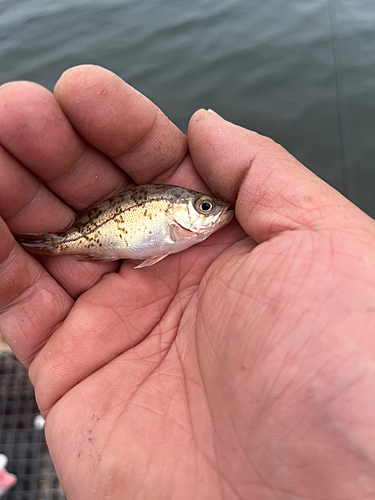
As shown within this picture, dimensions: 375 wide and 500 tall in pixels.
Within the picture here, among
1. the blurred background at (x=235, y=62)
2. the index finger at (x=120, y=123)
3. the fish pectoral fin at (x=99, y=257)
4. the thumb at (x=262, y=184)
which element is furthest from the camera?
the blurred background at (x=235, y=62)

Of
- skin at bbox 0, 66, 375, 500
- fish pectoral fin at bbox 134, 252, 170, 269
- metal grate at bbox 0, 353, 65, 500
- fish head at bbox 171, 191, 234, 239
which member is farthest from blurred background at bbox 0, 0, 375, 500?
fish head at bbox 171, 191, 234, 239

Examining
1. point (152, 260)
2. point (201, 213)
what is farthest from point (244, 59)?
point (152, 260)

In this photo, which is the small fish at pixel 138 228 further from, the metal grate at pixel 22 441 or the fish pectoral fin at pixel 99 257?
the metal grate at pixel 22 441

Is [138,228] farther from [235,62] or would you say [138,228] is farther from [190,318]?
[235,62]

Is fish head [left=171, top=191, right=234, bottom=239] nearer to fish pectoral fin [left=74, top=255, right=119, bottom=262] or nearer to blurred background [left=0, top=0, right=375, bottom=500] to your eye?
fish pectoral fin [left=74, top=255, right=119, bottom=262]

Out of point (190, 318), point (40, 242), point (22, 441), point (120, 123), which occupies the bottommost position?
point (22, 441)

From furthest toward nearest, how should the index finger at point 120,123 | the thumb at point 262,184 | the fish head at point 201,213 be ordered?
the fish head at point 201,213, the index finger at point 120,123, the thumb at point 262,184

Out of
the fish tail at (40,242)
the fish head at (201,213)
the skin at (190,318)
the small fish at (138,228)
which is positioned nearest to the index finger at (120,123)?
the skin at (190,318)
